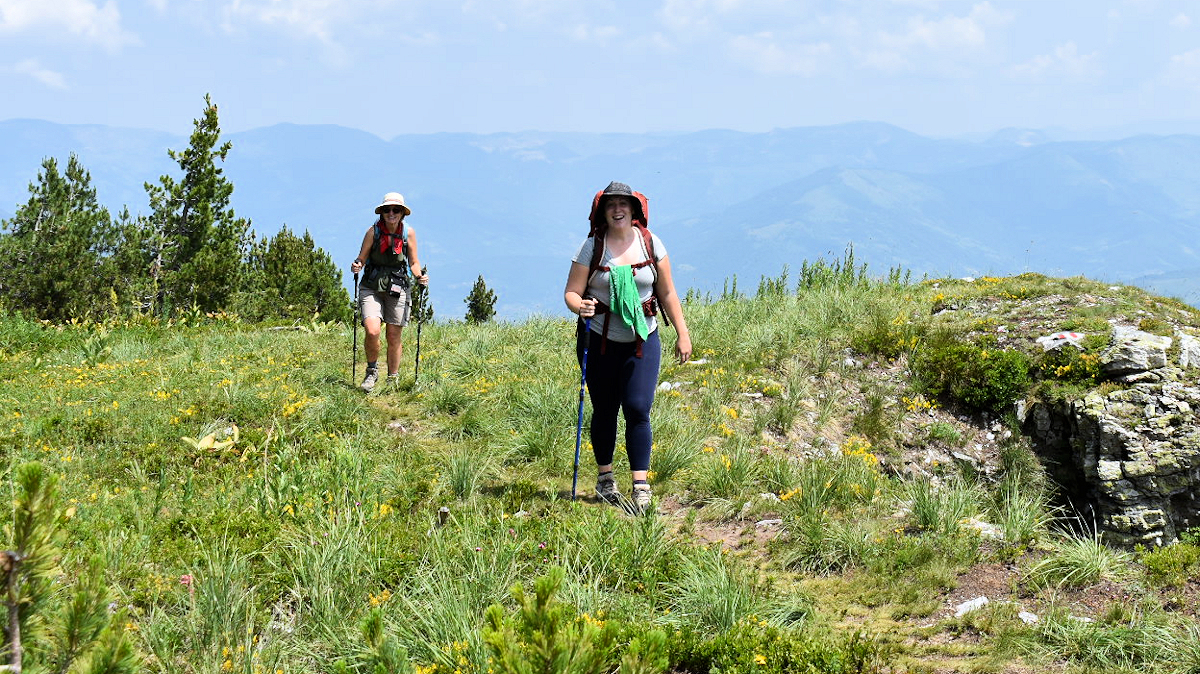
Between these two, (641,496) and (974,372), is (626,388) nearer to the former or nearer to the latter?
(641,496)

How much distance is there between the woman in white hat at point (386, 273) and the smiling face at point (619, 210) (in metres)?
4.34

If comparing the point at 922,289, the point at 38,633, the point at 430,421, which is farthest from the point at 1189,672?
the point at 922,289

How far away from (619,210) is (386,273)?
4856 millimetres

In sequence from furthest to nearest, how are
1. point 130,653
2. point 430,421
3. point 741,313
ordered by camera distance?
point 741,313, point 430,421, point 130,653

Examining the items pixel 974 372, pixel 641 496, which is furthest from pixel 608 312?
pixel 974 372

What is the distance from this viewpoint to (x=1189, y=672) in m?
3.99

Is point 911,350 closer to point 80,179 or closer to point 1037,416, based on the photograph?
point 1037,416

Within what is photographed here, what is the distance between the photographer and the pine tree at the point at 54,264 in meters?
27.2

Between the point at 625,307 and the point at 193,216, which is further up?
the point at 193,216

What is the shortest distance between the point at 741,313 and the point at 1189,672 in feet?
35.0

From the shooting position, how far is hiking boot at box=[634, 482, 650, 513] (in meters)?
6.36

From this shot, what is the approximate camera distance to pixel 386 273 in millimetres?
9977

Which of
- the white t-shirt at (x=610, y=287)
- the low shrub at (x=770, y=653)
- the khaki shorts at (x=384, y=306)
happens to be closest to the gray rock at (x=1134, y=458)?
the low shrub at (x=770, y=653)

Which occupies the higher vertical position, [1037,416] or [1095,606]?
[1037,416]
